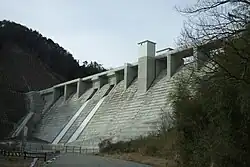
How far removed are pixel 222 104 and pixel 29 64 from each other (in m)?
88.9

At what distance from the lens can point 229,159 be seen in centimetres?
1155

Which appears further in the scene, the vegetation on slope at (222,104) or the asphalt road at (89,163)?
the asphalt road at (89,163)

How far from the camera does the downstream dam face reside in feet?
135

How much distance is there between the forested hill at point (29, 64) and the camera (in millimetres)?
82875

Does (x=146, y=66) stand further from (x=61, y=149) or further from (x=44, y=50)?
(x=44, y=50)

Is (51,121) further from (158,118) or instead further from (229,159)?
(229,159)

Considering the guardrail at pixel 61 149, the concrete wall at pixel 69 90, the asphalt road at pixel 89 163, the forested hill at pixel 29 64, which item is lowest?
the guardrail at pixel 61 149

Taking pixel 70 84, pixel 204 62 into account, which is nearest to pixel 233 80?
pixel 204 62

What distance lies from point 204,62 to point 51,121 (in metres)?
52.4

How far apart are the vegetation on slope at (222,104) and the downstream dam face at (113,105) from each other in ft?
58.9

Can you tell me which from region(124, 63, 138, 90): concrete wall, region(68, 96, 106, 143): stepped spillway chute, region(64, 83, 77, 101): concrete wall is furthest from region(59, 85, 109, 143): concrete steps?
region(64, 83, 77, 101): concrete wall

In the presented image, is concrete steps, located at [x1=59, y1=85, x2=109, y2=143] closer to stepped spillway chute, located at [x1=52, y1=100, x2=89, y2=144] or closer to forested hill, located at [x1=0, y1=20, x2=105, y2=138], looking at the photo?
stepped spillway chute, located at [x1=52, y1=100, x2=89, y2=144]

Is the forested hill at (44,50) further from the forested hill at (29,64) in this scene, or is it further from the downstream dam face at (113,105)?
the downstream dam face at (113,105)

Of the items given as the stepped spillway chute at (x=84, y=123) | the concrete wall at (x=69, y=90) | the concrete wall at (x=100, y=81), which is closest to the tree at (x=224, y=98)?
the stepped spillway chute at (x=84, y=123)
